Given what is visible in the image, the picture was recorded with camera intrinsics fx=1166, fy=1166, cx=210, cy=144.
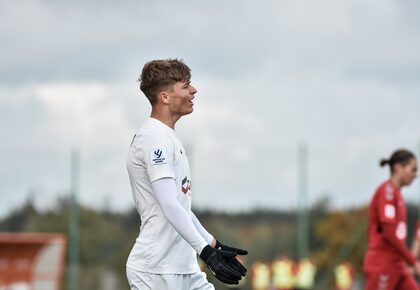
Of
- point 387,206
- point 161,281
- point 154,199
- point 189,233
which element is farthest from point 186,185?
point 387,206

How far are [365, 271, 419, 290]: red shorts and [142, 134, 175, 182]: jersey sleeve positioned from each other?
464 cm

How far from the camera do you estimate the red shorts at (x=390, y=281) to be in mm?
10102

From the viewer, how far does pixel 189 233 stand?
225 inches

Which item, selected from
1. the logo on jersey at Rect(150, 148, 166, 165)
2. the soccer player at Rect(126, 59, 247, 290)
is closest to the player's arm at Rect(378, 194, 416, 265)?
the soccer player at Rect(126, 59, 247, 290)

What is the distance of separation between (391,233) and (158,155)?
4.57 meters

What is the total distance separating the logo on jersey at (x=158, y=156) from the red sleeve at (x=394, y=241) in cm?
451

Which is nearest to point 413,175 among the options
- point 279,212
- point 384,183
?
point 384,183

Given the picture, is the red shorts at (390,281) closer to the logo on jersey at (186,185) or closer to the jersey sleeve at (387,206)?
the jersey sleeve at (387,206)

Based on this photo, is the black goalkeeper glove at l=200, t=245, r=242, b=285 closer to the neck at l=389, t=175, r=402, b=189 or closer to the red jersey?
the red jersey

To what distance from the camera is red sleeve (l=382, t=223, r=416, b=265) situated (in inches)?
391

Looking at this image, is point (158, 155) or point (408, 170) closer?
point (158, 155)

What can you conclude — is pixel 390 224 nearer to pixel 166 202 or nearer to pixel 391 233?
pixel 391 233

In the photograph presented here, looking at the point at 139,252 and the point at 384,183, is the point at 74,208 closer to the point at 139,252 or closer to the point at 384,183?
the point at 384,183

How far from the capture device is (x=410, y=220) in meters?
24.8
